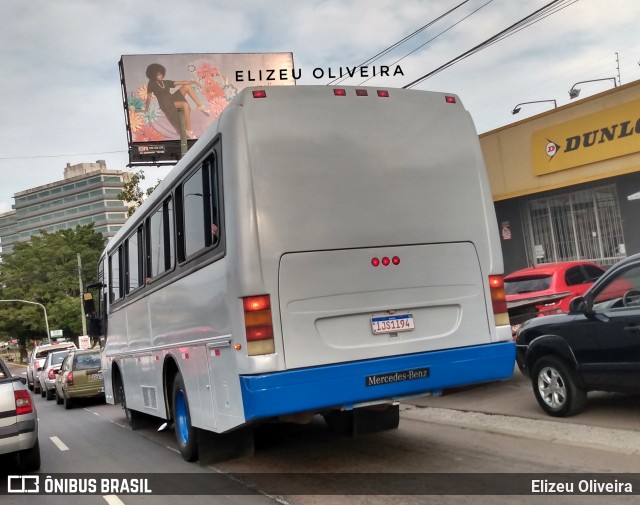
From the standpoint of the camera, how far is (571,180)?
18.3 m

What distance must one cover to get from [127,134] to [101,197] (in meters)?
99.3

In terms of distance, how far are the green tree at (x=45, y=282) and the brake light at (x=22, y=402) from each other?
57.0 meters

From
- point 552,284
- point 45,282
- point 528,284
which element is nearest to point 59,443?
point 528,284

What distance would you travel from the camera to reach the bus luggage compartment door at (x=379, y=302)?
5.71 metres

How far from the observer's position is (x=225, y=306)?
592 cm

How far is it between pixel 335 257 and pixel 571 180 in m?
14.2

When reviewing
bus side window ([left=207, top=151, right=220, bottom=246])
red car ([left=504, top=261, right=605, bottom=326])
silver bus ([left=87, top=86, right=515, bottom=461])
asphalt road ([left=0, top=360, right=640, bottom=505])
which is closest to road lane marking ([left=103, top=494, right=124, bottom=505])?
asphalt road ([left=0, top=360, right=640, bottom=505])

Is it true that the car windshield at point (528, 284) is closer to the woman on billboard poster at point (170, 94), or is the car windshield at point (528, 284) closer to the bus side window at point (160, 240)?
the bus side window at point (160, 240)

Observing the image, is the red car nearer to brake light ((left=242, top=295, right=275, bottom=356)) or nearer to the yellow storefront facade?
the yellow storefront facade

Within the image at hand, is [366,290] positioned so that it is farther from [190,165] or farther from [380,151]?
[190,165]

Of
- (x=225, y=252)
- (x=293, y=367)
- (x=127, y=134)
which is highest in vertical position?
(x=127, y=134)

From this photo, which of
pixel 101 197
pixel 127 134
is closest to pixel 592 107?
pixel 127 134

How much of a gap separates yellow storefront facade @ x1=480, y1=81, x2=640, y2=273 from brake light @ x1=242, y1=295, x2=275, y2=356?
13865 mm

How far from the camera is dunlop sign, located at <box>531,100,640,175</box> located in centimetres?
1664
